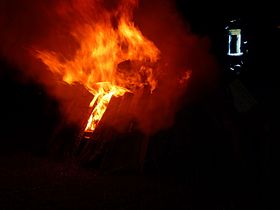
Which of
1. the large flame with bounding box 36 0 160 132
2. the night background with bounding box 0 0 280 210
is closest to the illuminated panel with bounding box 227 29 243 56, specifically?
the night background with bounding box 0 0 280 210

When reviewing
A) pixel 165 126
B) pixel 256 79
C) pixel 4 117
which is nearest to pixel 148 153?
pixel 165 126

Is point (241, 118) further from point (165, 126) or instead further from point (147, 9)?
point (147, 9)

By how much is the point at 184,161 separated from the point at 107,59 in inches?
166

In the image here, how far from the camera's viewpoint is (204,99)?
8.73m

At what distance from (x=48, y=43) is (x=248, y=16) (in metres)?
7.88

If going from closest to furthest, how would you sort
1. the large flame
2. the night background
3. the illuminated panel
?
the night background, the large flame, the illuminated panel

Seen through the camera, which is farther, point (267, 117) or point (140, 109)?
point (140, 109)

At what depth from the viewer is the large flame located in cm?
971

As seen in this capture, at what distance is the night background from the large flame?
57.4 inches

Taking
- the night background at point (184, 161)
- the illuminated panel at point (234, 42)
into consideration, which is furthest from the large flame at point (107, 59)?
the illuminated panel at point (234, 42)

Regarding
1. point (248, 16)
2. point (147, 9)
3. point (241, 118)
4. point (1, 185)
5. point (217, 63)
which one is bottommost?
point (1, 185)

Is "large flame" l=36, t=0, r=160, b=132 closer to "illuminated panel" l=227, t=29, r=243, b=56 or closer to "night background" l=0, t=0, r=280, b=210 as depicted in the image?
"night background" l=0, t=0, r=280, b=210

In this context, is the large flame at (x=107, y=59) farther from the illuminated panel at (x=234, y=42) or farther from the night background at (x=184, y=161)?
the illuminated panel at (x=234, y=42)

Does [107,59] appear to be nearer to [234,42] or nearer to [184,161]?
[184,161]
